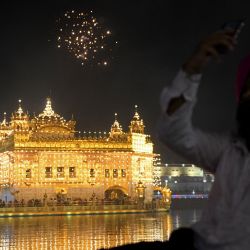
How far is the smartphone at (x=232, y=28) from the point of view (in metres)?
2.20

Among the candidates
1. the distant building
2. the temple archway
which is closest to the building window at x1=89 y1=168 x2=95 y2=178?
the temple archway

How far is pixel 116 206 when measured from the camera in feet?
150

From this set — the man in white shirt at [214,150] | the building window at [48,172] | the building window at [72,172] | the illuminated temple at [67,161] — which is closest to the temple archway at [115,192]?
the illuminated temple at [67,161]

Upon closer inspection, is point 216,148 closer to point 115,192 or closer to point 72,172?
point 72,172

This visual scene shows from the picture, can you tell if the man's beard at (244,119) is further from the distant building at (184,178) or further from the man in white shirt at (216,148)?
the distant building at (184,178)

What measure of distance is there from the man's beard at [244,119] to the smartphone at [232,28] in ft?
0.66

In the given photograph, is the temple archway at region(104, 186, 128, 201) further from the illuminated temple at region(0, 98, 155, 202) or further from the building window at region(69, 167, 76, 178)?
the building window at region(69, 167, 76, 178)

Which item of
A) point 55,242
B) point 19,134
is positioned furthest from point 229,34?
point 19,134

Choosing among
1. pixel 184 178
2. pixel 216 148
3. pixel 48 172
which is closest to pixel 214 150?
pixel 216 148

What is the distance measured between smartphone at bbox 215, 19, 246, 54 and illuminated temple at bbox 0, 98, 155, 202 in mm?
46021

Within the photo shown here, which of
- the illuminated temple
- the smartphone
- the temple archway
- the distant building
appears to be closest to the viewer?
A: the smartphone

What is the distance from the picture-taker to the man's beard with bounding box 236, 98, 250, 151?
2311 mm

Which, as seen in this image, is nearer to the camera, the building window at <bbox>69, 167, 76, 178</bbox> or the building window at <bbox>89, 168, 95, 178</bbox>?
the building window at <bbox>69, 167, 76, 178</bbox>

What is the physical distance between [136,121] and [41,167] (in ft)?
28.1
